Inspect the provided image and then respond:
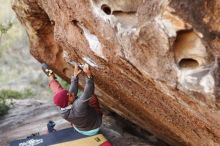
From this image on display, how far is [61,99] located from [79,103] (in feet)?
0.96

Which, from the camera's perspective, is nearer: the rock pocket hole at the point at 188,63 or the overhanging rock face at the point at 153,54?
the overhanging rock face at the point at 153,54

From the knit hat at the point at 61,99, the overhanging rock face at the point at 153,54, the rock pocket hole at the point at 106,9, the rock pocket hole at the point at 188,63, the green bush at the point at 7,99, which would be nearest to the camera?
the overhanging rock face at the point at 153,54

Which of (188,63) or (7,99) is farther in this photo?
(7,99)

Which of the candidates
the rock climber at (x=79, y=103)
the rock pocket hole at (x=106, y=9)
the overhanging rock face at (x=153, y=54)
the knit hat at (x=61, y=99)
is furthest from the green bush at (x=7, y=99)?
the rock pocket hole at (x=106, y=9)

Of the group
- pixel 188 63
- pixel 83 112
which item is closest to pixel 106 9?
pixel 188 63

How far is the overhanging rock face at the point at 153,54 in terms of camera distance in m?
4.93

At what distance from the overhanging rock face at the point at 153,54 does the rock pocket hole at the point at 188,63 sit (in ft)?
0.04

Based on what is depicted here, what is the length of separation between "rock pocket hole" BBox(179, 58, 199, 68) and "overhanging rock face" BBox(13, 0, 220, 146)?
0.04ft

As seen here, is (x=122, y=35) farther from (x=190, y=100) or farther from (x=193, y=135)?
(x=193, y=135)

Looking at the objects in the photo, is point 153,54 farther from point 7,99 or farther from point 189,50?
point 7,99

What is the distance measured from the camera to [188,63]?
17.3 feet

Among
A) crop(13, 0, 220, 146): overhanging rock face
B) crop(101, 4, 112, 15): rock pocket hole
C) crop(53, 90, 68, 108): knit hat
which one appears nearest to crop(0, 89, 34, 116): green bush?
crop(13, 0, 220, 146): overhanging rock face

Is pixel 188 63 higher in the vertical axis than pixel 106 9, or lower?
lower

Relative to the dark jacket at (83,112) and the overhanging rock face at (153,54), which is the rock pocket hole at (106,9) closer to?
the overhanging rock face at (153,54)
